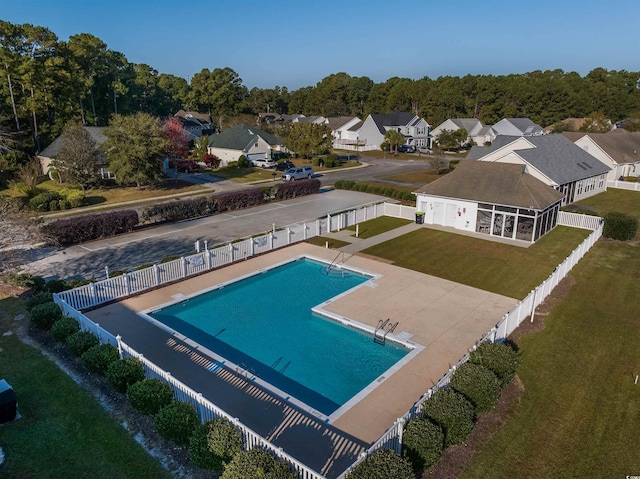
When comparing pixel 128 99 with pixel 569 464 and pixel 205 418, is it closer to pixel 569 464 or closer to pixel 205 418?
pixel 205 418

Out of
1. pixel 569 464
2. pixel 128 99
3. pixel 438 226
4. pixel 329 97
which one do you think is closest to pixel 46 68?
pixel 128 99

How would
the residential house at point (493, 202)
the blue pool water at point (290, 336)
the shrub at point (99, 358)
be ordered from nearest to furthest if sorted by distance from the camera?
the shrub at point (99, 358) < the blue pool water at point (290, 336) < the residential house at point (493, 202)

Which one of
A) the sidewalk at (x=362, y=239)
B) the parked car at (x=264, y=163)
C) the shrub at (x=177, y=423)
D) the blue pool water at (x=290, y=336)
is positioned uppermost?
the parked car at (x=264, y=163)

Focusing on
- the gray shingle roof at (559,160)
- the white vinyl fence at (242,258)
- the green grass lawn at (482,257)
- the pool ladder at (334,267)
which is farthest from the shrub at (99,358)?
the gray shingle roof at (559,160)

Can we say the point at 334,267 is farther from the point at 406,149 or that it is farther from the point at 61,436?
the point at 406,149

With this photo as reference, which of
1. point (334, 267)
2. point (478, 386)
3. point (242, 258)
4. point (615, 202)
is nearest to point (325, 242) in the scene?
point (334, 267)

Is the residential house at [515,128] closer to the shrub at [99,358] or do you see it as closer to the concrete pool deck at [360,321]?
the concrete pool deck at [360,321]
